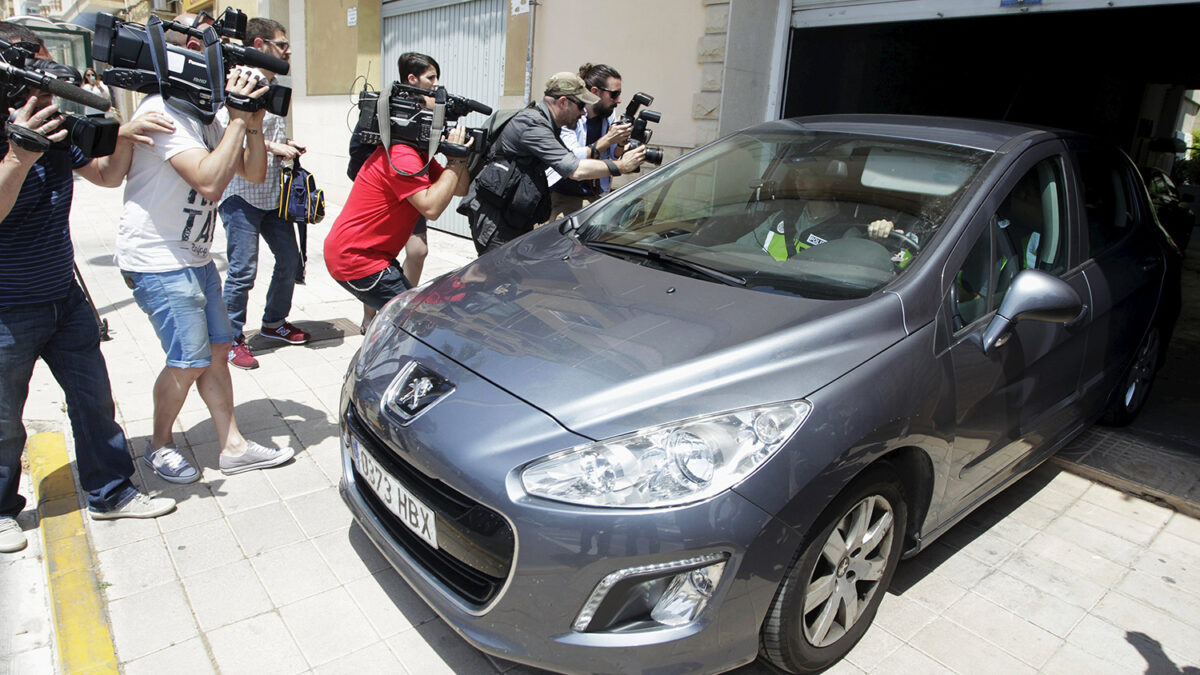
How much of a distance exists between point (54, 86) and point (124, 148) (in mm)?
504

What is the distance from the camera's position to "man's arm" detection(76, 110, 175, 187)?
2.75 m

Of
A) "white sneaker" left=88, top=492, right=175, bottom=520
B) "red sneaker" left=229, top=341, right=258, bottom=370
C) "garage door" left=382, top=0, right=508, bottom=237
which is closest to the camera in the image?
"white sneaker" left=88, top=492, right=175, bottom=520

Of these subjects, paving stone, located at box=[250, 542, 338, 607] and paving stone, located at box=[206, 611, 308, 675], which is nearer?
paving stone, located at box=[206, 611, 308, 675]

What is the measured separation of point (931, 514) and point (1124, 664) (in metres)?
0.76

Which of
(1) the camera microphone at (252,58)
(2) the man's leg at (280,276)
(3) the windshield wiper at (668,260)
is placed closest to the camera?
(3) the windshield wiper at (668,260)

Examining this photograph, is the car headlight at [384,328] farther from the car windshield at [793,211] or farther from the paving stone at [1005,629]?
the paving stone at [1005,629]

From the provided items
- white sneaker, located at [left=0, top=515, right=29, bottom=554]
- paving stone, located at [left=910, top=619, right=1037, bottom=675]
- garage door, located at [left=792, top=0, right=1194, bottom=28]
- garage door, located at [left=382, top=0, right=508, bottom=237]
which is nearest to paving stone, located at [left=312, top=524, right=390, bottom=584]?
white sneaker, located at [left=0, top=515, right=29, bottom=554]

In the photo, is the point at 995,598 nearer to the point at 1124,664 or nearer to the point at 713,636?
the point at 1124,664

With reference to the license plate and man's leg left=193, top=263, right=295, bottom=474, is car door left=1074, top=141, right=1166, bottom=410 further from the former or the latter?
man's leg left=193, top=263, right=295, bottom=474

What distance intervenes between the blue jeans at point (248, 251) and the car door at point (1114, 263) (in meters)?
4.27

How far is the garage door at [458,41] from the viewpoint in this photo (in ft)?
27.6

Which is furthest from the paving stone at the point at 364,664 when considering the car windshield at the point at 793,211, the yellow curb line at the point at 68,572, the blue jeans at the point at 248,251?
the blue jeans at the point at 248,251

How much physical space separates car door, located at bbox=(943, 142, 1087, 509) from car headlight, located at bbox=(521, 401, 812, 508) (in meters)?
0.87

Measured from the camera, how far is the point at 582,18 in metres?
7.24
